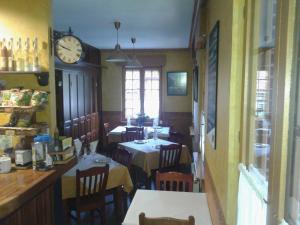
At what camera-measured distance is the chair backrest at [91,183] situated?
2848 mm

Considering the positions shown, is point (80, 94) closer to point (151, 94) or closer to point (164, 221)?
point (151, 94)

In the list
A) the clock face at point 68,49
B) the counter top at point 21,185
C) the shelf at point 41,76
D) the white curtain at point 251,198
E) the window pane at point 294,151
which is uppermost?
the clock face at point 68,49

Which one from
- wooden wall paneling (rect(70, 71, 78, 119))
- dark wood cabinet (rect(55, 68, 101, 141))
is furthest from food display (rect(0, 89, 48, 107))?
wooden wall paneling (rect(70, 71, 78, 119))

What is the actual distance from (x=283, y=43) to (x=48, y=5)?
2.44m

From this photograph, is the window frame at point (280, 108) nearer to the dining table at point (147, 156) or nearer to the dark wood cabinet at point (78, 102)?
the dining table at point (147, 156)

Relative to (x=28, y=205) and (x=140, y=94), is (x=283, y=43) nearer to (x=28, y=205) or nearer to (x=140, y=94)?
(x=28, y=205)

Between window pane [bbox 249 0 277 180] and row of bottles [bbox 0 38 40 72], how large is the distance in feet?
6.87

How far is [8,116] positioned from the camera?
2.75 metres

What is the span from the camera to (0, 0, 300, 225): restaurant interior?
86 centimetres

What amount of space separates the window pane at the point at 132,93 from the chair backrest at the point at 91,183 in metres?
4.76

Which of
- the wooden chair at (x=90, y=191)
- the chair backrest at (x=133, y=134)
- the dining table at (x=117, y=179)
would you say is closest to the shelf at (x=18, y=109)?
the wooden chair at (x=90, y=191)

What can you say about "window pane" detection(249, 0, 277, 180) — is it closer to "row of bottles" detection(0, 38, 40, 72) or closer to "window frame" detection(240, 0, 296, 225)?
"window frame" detection(240, 0, 296, 225)

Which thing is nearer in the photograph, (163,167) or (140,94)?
(163,167)

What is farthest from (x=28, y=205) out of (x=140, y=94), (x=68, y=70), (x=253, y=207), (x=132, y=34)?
(x=140, y=94)
